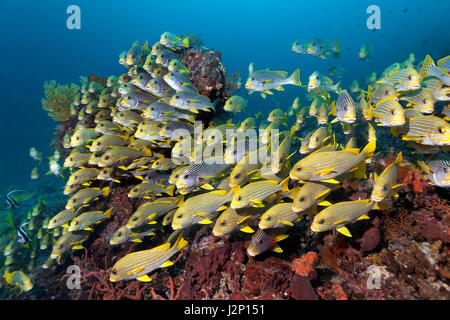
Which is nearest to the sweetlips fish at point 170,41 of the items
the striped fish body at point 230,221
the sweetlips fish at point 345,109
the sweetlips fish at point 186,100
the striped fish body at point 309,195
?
the sweetlips fish at point 186,100

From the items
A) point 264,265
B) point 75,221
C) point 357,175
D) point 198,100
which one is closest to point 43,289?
point 75,221

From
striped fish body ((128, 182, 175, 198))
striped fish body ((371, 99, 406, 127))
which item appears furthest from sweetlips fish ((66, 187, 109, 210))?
striped fish body ((371, 99, 406, 127))

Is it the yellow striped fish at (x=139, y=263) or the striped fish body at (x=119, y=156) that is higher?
the striped fish body at (x=119, y=156)

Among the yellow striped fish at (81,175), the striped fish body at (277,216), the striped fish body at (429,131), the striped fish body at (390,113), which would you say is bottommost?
the striped fish body at (277,216)

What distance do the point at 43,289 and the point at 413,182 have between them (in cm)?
865

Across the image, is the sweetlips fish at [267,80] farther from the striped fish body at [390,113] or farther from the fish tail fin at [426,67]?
the fish tail fin at [426,67]

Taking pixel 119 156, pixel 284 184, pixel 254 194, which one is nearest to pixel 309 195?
pixel 284 184

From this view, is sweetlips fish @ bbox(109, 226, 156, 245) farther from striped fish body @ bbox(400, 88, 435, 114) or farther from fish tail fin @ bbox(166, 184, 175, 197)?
striped fish body @ bbox(400, 88, 435, 114)

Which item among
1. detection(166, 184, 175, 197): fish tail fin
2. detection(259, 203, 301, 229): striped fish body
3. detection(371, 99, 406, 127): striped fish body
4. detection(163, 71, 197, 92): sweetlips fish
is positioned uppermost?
detection(163, 71, 197, 92): sweetlips fish

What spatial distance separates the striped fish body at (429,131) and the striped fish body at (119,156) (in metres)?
5.15

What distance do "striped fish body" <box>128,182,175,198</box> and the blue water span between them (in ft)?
122

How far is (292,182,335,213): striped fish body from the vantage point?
311 centimetres

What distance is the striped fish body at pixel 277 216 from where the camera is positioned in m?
3.21

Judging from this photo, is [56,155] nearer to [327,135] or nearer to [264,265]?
[264,265]
